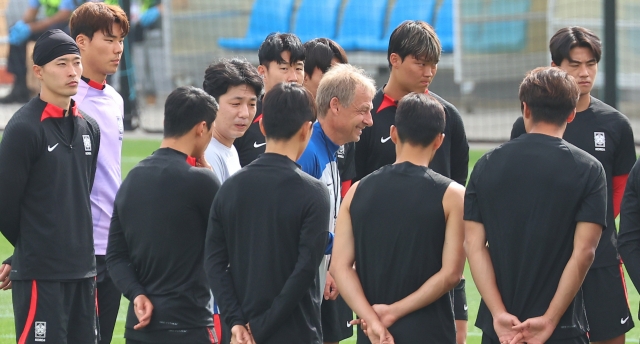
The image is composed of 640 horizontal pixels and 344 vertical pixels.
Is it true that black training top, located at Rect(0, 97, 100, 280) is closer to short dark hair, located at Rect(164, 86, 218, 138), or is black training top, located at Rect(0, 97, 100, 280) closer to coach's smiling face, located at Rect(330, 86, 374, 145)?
short dark hair, located at Rect(164, 86, 218, 138)

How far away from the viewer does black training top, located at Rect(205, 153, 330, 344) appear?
12.1 feet

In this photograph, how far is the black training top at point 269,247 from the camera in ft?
12.1

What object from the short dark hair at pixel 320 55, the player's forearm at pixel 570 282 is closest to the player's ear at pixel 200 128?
the player's forearm at pixel 570 282

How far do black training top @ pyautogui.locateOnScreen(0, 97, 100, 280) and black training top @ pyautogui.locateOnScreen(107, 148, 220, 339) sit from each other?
0.64 m

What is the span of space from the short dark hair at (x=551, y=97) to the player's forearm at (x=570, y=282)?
52cm

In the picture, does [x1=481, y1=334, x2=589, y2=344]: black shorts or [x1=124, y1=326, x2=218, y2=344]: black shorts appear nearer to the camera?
[x1=481, y1=334, x2=589, y2=344]: black shorts

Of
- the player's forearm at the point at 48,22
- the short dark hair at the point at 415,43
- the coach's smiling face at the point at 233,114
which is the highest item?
A: the short dark hair at the point at 415,43

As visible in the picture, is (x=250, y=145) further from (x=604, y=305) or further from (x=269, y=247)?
(x=604, y=305)

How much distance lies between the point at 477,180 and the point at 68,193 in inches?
76.8

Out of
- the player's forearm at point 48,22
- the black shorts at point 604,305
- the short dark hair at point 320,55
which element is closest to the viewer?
the black shorts at point 604,305

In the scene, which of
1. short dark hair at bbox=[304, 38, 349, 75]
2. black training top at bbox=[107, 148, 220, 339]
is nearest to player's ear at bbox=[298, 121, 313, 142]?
black training top at bbox=[107, 148, 220, 339]

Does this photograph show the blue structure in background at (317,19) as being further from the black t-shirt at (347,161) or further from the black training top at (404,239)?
the black training top at (404,239)

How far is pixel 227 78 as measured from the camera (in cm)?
468

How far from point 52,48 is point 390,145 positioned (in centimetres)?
179
